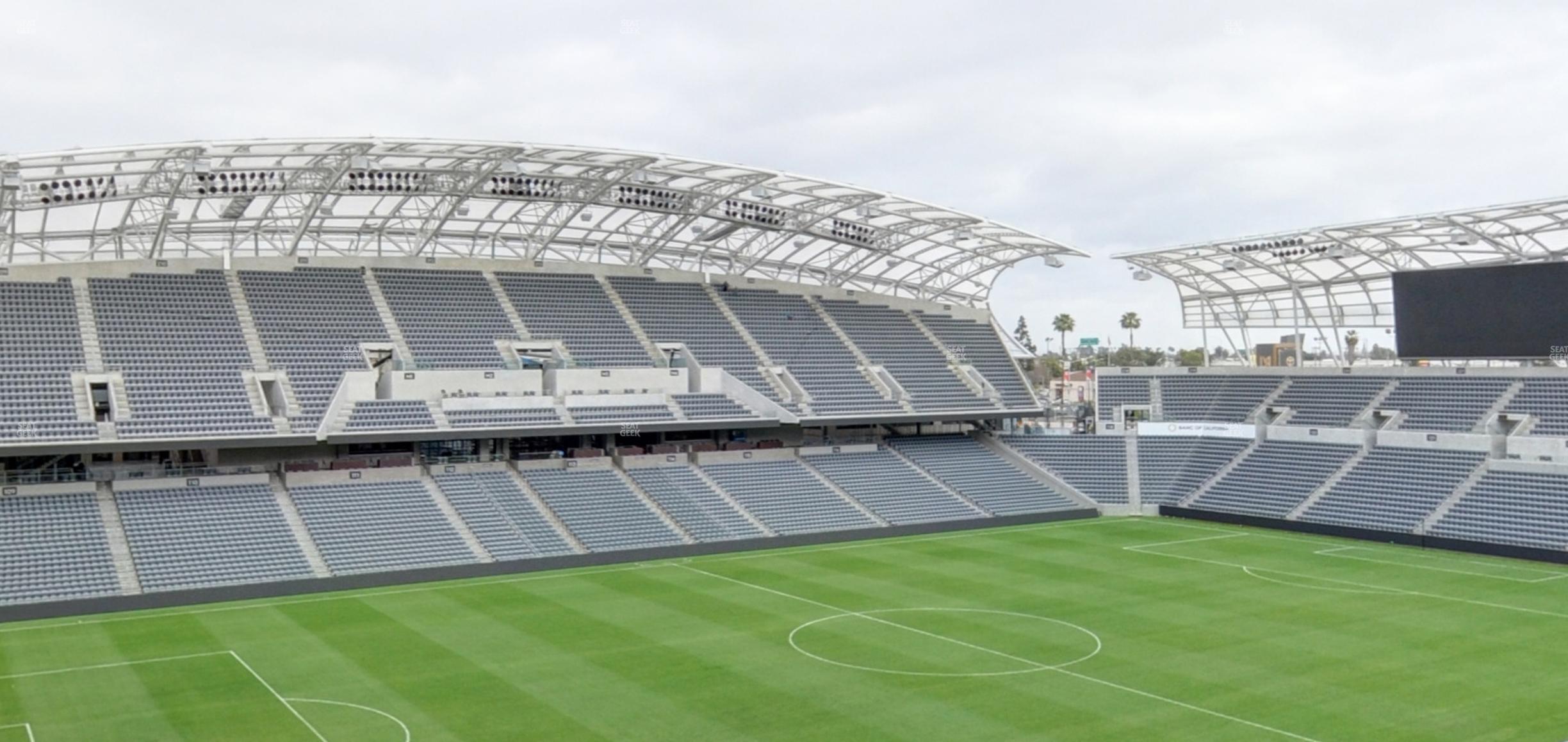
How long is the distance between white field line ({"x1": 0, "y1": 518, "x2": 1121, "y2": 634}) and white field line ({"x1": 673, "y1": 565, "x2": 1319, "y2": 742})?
353cm

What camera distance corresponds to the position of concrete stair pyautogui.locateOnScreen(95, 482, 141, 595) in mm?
30844

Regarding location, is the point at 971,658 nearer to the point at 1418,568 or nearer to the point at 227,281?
the point at 1418,568

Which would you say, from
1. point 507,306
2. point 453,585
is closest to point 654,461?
point 507,306

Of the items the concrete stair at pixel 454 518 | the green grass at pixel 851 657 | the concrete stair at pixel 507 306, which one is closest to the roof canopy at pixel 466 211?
Result: the concrete stair at pixel 507 306

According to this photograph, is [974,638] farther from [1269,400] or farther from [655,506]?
[1269,400]

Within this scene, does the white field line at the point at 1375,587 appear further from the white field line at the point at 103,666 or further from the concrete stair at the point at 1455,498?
the white field line at the point at 103,666

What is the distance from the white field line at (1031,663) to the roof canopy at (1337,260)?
22359 millimetres

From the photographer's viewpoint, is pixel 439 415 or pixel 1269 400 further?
pixel 1269 400

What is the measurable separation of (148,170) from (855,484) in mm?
24888

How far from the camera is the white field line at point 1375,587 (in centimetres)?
2844

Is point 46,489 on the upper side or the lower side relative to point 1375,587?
upper

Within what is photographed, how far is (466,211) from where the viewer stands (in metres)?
41.7

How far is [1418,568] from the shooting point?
34.3 m

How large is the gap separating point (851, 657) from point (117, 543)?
2051 cm
